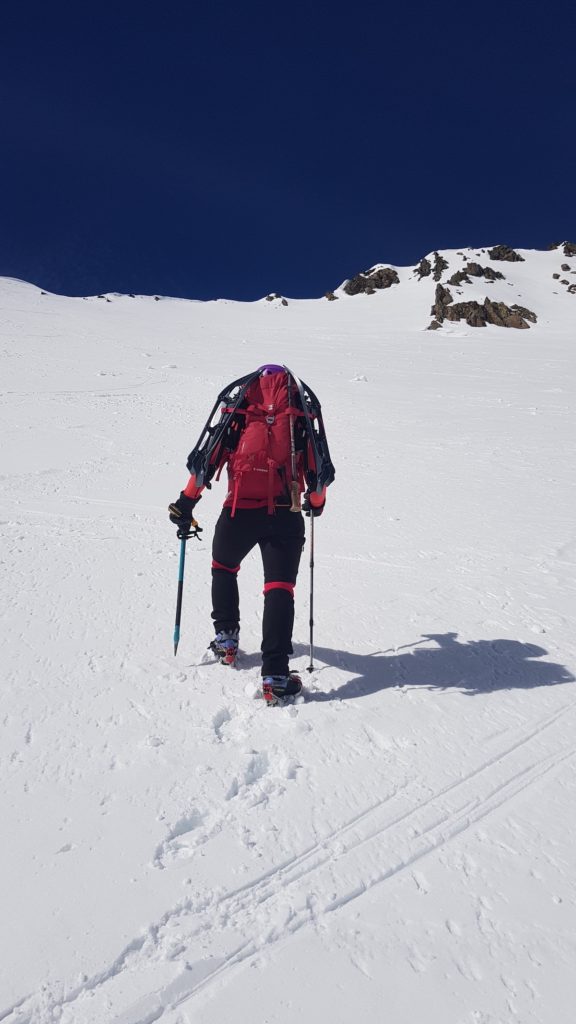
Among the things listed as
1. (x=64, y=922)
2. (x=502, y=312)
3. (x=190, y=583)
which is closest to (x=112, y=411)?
(x=190, y=583)

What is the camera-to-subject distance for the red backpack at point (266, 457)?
333 cm

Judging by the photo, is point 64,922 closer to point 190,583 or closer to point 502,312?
point 190,583

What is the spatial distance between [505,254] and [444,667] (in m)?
84.3

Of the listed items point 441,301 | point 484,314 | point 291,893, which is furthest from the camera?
point 441,301

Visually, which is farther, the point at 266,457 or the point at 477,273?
the point at 477,273

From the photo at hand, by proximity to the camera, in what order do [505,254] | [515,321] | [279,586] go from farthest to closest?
1. [505,254]
2. [515,321]
3. [279,586]

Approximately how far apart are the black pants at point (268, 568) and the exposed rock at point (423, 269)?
73.7m

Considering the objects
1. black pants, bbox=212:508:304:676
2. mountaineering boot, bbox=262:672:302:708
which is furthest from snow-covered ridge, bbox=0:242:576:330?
mountaineering boot, bbox=262:672:302:708

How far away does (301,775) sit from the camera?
2602mm

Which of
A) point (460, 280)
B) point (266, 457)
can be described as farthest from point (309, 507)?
point (460, 280)

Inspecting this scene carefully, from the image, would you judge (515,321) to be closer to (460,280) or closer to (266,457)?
(460,280)

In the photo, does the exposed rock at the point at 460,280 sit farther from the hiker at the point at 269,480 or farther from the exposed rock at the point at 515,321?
the hiker at the point at 269,480

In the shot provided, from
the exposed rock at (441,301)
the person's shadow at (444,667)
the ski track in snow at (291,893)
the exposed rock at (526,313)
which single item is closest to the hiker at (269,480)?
the person's shadow at (444,667)

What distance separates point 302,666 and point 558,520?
428 cm
